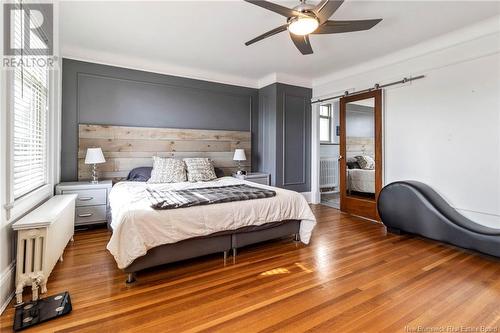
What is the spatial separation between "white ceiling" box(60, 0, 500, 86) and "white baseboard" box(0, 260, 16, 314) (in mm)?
2473

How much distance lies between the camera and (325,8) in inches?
79.3

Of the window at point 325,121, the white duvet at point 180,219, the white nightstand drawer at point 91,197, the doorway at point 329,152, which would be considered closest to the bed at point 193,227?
the white duvet at point 180,219

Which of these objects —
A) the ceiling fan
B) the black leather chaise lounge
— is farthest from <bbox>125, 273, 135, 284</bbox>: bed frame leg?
the black leather chaise lounge

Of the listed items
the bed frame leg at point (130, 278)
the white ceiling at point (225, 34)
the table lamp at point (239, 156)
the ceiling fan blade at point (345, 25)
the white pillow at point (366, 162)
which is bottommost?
the bed frame leg at point (130, 278)

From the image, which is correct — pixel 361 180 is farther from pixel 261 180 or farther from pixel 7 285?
pixel 7 285

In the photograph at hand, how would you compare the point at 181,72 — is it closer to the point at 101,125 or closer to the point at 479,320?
the point at 101,125

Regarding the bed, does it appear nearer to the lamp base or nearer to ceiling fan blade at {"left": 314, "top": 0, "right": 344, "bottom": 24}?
the lamp base

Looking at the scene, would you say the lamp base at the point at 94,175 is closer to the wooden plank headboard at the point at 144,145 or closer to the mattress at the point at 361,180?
the wooden plank headboard at the point at 144,145

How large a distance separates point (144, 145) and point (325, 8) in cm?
326

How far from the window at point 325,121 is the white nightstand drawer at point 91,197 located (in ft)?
13.4

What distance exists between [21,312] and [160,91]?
3.44 m

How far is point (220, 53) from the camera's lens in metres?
3.74

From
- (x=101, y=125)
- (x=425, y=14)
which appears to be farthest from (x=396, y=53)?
(x=101, y=125)

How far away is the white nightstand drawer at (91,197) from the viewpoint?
130 inches
